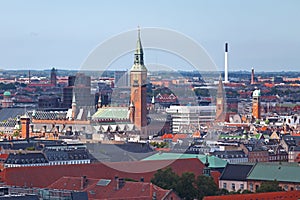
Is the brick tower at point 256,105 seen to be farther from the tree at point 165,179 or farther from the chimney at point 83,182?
the chimney at point 83,182

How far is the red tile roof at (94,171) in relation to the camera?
4375cm

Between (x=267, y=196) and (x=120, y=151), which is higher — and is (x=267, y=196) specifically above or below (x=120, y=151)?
below

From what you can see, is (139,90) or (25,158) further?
(139,90)

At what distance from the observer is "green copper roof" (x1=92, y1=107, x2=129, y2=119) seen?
78.8 meters

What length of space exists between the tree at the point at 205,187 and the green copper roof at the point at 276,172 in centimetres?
310

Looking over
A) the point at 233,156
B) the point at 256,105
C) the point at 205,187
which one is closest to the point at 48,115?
the point at 256,105

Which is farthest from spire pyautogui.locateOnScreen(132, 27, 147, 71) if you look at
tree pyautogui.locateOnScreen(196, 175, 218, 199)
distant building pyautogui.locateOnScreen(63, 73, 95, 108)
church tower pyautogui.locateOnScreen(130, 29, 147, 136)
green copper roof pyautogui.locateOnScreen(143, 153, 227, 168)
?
tree pyautogui.locateOnScreen(196, 175, 218, 199)

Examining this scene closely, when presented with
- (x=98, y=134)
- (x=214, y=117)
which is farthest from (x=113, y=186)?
(x=214, y=117)

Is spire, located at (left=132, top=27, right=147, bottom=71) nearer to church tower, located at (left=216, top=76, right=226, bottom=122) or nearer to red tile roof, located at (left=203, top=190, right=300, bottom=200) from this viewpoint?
church tower, located at (left=216, top=76, right=226, bottom=122)

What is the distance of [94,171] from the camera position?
1800 inches

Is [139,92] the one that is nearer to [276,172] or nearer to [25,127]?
[25,127]

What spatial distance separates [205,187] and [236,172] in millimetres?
5139

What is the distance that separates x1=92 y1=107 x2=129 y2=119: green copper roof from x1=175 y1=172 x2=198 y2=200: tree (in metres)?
36.2

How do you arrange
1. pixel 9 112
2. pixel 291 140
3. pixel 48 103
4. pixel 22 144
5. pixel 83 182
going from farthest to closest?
pixel 48 103
pixel 9 112
pixel 291 140
pixel 22 144
pixel 83 182
